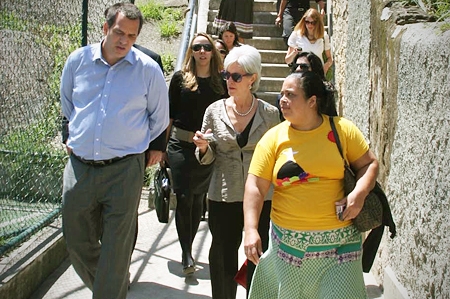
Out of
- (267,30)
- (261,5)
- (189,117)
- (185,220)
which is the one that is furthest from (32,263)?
(261,5)

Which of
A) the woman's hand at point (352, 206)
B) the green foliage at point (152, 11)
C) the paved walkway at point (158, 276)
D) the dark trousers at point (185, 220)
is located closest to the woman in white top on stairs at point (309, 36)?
the paved walkway at point (158, 276)

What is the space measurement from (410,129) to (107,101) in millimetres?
1956

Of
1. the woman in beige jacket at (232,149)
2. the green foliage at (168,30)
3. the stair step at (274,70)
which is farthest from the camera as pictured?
the green foliage at (168,30)

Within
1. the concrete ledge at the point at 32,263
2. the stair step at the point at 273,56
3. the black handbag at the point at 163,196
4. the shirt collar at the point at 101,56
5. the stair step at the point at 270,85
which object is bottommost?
the concrete ledge at the point at 32,263

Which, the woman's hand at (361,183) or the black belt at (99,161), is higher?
the woman's hand at (361,183)

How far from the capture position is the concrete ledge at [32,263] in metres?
4.88

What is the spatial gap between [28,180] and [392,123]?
3.10m

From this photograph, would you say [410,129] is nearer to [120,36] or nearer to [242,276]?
[242,276]

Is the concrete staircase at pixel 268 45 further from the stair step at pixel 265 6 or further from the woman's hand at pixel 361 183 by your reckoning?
the woman's hand at pixel 361 183

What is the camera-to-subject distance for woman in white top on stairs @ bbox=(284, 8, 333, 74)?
886cm

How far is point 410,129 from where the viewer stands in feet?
15.4

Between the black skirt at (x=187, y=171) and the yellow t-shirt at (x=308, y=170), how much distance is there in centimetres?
205

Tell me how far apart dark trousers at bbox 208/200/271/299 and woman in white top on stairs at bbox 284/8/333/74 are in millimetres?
4440

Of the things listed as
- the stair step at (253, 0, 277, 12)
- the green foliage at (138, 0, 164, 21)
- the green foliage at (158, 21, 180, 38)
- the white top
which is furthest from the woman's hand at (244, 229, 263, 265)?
the green foliage at (138, 0, 164, 21)
